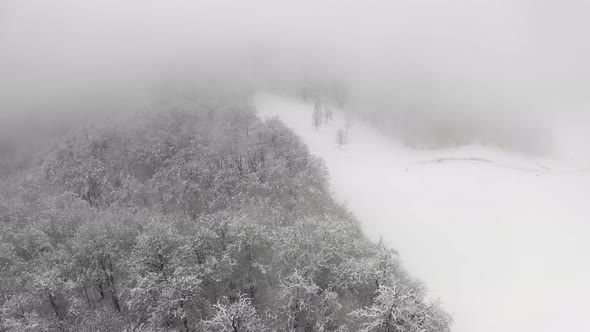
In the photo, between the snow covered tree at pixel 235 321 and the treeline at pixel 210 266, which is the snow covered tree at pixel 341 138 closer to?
the treeline at pixel 210 266

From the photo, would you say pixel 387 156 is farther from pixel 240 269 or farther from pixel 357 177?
pixel 240 269

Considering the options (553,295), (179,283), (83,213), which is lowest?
(553,295)

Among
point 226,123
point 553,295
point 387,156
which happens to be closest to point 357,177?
point 387,156

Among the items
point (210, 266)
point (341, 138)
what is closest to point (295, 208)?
point (210, 266)

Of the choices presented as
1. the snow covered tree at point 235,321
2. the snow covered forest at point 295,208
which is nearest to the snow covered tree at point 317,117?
the snow covered forest at point 295,208

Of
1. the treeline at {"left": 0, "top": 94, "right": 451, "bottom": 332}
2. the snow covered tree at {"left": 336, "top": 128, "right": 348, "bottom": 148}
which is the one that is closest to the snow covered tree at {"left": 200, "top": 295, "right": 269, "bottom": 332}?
the treeline at {"left": 0, "top": 94, "right": 451, "bottom": 332}
